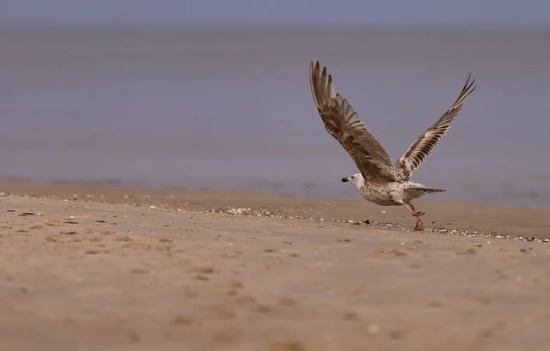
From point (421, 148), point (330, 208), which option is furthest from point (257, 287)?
point (330, 208)

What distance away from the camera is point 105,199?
58.8 feet

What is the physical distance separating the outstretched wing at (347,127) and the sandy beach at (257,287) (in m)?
2.17

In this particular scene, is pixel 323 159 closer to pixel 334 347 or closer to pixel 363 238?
pixel 363 238

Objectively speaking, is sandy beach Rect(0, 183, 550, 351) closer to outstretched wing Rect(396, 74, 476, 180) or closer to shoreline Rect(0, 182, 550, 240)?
outstretched wing Rect(396, 74, 476, 180)

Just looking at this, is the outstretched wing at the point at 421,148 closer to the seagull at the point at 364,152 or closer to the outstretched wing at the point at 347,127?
the seagull at the point at 364,152

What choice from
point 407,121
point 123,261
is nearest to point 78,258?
point 123,261

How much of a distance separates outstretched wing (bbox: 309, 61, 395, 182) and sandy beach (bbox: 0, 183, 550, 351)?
2173 mm

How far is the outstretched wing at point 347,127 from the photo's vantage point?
1363 centimetres

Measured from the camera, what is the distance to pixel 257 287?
26.0ft

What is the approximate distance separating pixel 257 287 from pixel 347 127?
5895mm

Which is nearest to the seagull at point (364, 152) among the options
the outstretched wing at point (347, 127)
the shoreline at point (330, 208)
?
the outstretched wing at point (347, 127)

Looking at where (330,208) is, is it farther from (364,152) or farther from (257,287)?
(257,287)

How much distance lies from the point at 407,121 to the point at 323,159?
24.1 ft

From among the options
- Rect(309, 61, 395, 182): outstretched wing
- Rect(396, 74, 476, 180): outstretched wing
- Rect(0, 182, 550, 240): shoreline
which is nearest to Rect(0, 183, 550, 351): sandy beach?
Rect(309, 61, 395, 182): outstretched wing
